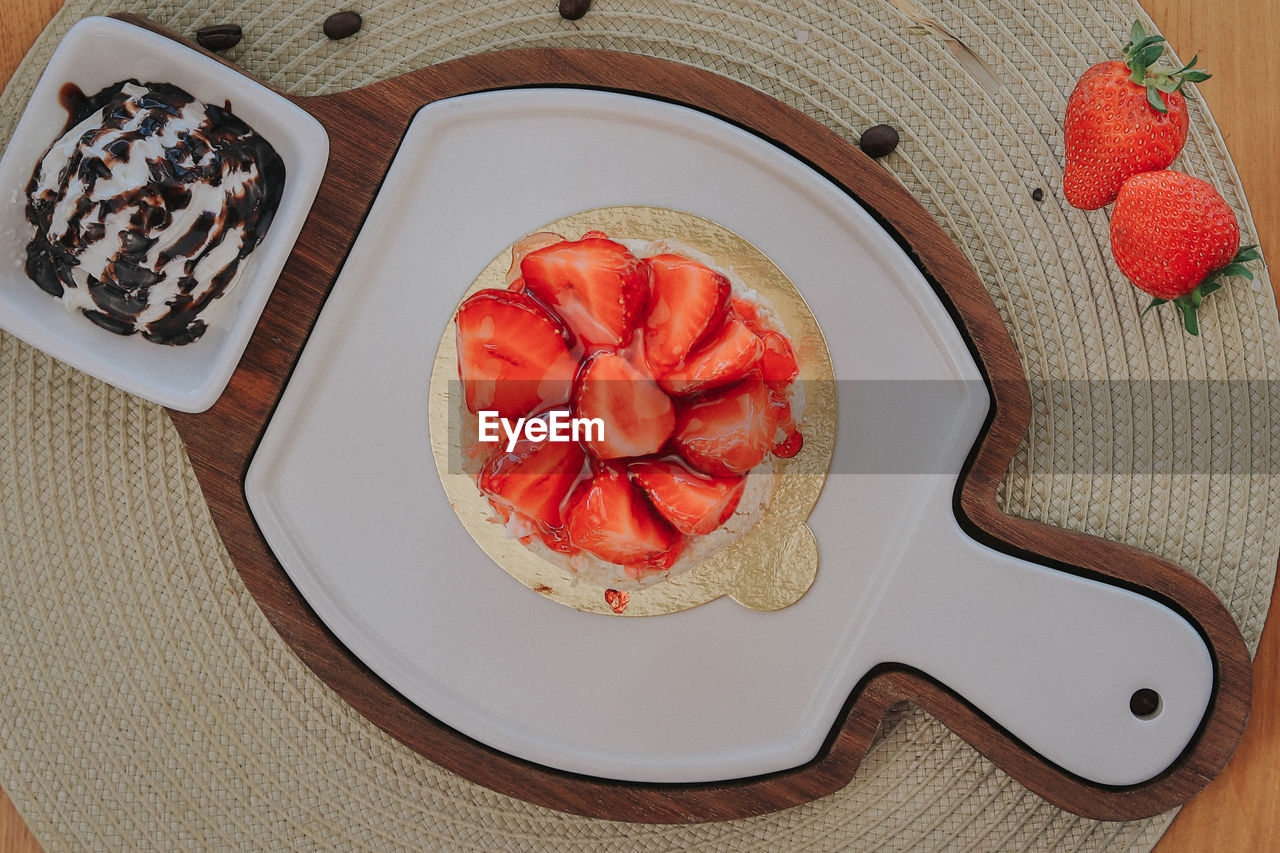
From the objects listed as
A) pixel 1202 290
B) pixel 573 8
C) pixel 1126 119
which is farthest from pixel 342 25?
pixel 1202 290

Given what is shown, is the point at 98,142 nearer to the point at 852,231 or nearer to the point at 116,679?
the point at 116,679

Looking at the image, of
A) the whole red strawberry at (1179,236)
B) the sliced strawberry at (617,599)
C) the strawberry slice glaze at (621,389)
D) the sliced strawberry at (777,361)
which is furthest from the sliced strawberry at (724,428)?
the whole red strawberry at (1179,236)

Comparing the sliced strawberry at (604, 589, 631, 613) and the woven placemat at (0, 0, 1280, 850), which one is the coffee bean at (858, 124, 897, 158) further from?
the sliced strawberry at (604, 589, 631, 613)

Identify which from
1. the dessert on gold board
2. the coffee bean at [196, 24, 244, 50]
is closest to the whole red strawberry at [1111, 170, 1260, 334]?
the dessert on gold board

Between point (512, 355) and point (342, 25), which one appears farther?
point (342, 25)

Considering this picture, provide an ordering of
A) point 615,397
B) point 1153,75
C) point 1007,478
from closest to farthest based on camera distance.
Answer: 1. point 615,397
2. point 1153,75
3. point 1007,478

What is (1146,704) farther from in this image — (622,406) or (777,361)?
(622,406)
